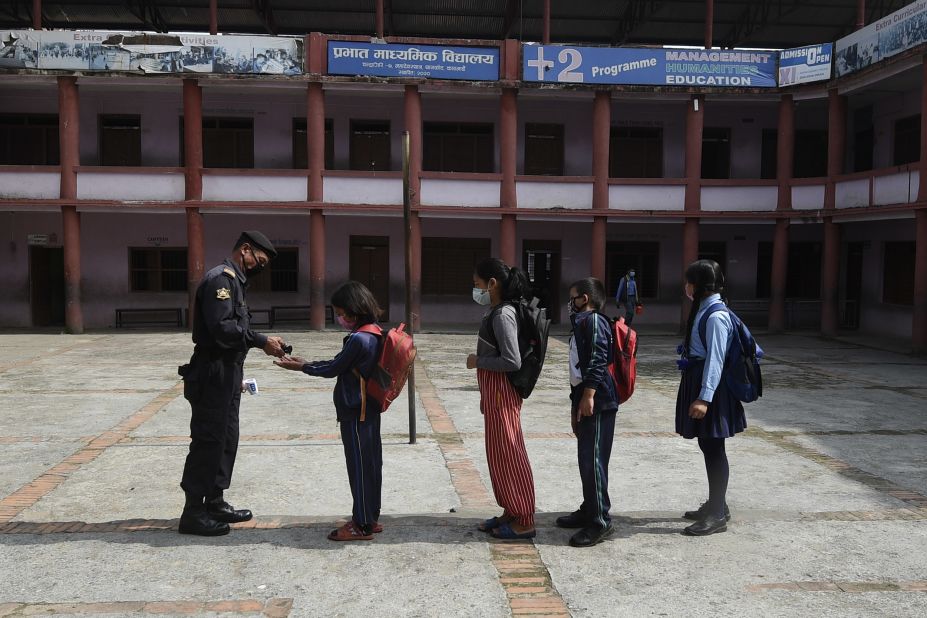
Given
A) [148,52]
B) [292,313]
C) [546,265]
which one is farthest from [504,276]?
[546,265]

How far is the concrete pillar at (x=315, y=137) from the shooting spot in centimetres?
1845

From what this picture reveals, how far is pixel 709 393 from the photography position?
4.84 meters

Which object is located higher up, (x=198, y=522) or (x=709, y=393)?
(x=709, y=393)

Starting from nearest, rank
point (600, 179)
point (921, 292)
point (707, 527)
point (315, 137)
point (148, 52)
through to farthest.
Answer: point (707, 527) → point (921, 292) → point (148, 52) → point (315, 137) → point (600, 179)

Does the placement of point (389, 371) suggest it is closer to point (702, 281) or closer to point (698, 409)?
point (698, 409)

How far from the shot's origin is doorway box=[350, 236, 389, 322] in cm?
2130

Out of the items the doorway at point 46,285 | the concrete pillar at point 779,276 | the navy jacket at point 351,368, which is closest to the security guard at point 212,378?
the navy jacket at point 351,368

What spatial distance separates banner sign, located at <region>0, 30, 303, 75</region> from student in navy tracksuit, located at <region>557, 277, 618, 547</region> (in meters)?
15.2

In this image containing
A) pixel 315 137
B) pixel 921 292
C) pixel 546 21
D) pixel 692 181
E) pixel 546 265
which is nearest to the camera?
pixel 921 292

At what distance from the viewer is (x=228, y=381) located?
5.01 meters

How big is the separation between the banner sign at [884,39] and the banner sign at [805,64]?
307mm

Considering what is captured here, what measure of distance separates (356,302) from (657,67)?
16287 mm

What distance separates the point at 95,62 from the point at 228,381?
51.9ft

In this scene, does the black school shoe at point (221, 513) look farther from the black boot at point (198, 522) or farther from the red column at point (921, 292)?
the red column at point (921, 292)
